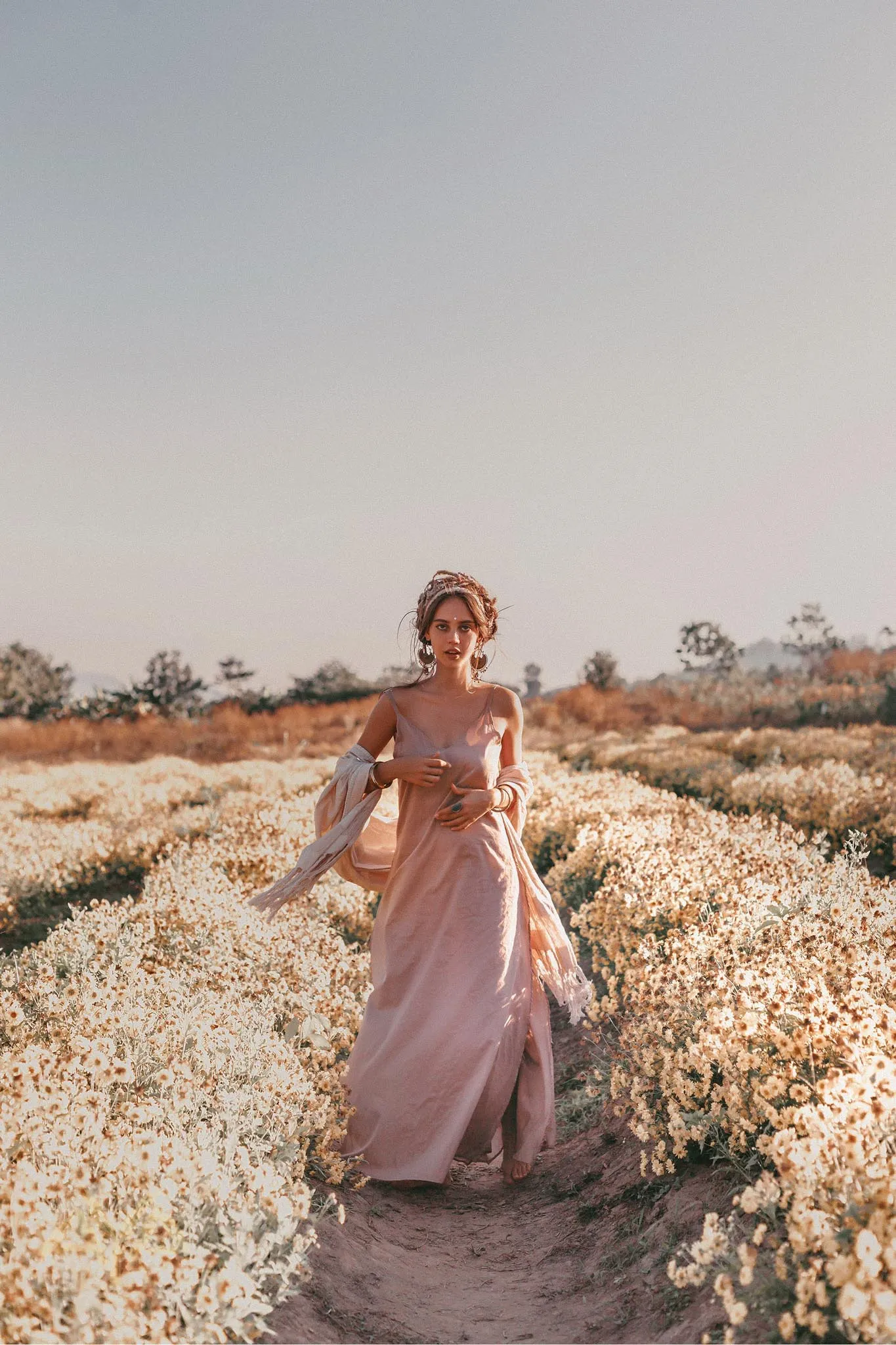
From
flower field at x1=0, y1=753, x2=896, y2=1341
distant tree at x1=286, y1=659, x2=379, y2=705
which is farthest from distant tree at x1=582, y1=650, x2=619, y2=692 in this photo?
flower field at x1=0, y1=753, x2=896, y2=1341

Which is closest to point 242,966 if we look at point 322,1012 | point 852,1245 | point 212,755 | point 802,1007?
point 322,1012

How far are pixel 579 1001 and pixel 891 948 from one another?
134cm

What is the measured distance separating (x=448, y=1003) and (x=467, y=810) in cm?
78

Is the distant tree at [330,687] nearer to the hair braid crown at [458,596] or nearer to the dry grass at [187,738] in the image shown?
the dry grass at [187,738]

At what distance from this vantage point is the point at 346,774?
178 inches

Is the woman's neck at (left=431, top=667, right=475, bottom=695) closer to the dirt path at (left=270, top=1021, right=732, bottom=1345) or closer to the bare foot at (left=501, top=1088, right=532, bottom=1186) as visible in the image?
the bare foot at (left=501, top=1088, right=532, bottom=1186)

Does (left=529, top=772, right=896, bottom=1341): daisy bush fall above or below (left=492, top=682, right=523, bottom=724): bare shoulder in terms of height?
below

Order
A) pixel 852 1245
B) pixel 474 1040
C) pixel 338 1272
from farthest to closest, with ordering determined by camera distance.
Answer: pixel 474 1040
pixel 338 1272
pixel 852 1245

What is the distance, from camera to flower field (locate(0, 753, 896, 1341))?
2373 mm

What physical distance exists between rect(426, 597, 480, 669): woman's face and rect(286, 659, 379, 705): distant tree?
102ft

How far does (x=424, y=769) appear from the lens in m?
4.32

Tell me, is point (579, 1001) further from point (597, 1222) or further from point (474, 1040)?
point (597, 1222)

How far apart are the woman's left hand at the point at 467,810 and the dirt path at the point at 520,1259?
1441 mm

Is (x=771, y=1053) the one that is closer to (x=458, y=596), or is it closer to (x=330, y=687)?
(x=458, y=596)
